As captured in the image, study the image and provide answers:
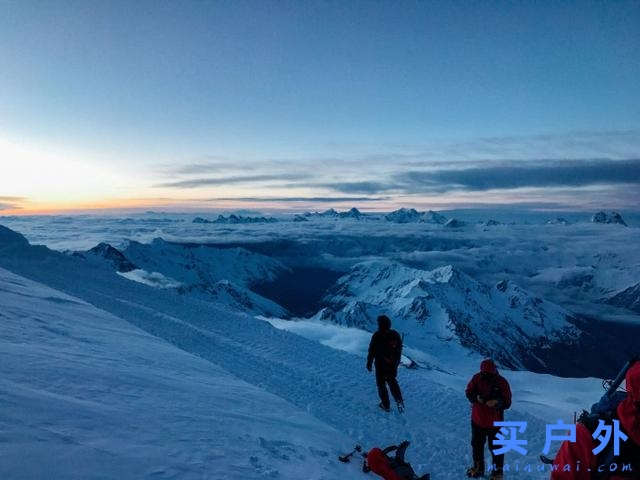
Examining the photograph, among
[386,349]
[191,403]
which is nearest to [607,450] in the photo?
[191,403]

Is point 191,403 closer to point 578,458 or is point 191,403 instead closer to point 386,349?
point 386,349

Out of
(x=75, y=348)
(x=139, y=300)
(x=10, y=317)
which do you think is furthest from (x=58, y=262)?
(x=75, y=348)

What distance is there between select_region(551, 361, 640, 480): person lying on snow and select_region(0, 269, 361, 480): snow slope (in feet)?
12.4

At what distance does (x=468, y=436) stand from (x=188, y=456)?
317 inches

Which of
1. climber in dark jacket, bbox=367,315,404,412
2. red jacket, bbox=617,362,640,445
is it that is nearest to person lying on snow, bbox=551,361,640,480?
red jacket, bbox=617,362,640,445

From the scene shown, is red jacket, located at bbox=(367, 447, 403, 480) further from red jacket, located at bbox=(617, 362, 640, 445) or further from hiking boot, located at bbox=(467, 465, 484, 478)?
red jacket, located at bbox=(617, 362, 640, 445)

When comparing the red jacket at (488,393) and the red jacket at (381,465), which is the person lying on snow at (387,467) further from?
the red jacket at (488,393)

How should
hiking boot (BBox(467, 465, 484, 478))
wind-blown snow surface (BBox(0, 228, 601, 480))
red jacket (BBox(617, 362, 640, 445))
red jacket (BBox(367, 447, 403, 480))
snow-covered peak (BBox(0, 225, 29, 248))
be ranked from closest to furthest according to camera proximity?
red jacket (BBox(617, 362, 640, 445))
wind-blown snow surface (BBox(0, 228, 601, 480))
red jacket (BBox(367, 447, 403, 480))
hiking boot (BBox(467, 465, 484, 478))
snow-covered peak (BBox(0, 225, 29, 248))

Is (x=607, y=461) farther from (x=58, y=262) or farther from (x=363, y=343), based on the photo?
(x=363, y=343)

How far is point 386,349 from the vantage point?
37.4 ft

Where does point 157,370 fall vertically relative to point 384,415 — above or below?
above

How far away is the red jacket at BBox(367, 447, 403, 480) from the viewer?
7.36 m

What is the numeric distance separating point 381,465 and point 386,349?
4093 mm

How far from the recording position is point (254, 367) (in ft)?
47.7
